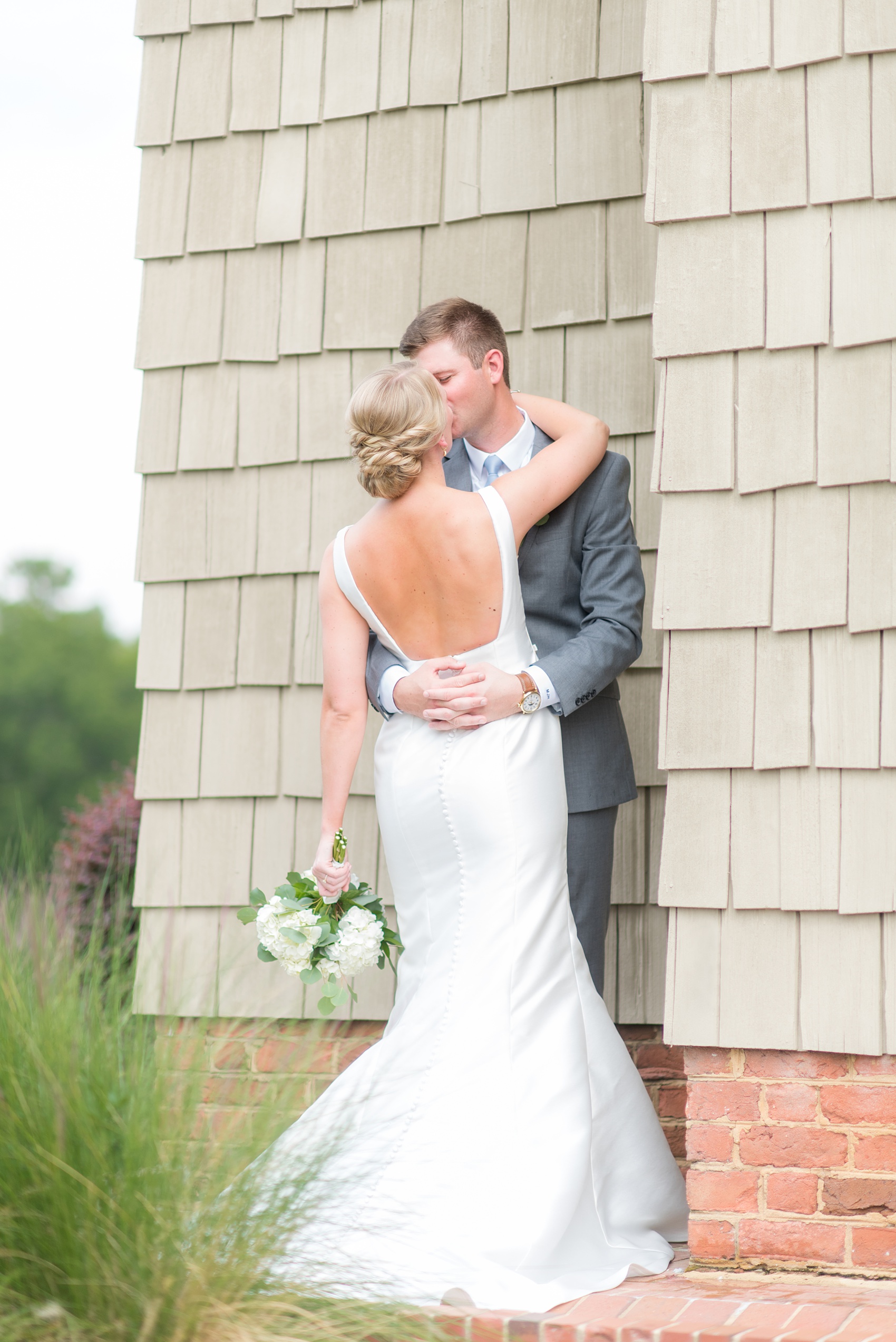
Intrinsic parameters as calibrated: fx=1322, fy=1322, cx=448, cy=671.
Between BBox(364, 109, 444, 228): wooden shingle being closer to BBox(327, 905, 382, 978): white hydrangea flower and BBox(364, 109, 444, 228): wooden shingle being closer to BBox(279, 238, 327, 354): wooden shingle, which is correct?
BBox(279, 238, 327, 354): wooden shingle

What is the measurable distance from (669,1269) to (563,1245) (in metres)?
0.29

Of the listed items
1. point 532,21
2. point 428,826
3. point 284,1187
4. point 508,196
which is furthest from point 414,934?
point 532,21

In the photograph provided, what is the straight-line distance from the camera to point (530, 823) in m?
2.95

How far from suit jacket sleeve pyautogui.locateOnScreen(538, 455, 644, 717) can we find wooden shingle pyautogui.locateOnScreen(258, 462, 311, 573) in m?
1.16

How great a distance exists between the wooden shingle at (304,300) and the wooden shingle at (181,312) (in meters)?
0.23

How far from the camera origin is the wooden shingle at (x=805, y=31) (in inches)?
113

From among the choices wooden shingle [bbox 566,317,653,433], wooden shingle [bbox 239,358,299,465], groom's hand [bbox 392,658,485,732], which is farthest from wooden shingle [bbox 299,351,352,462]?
groom's hand [bbox 392,658,485,732]

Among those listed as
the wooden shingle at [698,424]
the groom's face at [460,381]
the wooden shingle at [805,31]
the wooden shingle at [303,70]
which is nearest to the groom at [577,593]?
the groom's face at [460,381]

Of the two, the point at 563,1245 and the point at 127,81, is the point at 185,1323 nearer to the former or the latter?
the point at 563,1245

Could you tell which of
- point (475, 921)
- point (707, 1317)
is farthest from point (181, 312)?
point (707, 1317)

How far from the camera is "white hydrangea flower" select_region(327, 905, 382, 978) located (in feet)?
10.0

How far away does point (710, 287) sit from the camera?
9.77ft

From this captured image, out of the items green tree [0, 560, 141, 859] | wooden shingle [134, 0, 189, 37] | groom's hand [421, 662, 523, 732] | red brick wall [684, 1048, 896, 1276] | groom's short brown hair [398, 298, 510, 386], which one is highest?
green tree [0, 560, 141, 859]

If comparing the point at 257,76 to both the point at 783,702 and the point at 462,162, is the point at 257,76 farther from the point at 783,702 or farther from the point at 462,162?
the point at 783,702
